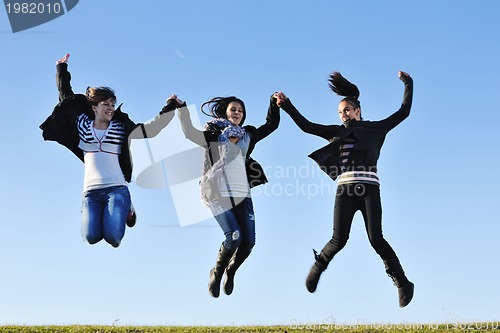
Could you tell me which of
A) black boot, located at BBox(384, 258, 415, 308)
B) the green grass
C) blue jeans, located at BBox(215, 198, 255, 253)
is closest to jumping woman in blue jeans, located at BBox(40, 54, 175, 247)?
blue jeans, located at BBox(215, 198, 255, 253)

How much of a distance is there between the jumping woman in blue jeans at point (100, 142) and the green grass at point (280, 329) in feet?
10.9

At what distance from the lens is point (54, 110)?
10445 mm

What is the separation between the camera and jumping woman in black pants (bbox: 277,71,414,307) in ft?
32.0

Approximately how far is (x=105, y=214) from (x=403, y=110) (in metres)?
5.27

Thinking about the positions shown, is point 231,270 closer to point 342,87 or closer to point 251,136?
point 251,136

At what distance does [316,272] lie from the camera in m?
10.1

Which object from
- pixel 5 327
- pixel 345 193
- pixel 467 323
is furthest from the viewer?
pixel 5 327

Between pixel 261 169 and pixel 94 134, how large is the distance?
2.87 m

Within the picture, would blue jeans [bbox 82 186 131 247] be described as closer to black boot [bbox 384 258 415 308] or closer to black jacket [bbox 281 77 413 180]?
black jacket [bbox 281 77 413 180]

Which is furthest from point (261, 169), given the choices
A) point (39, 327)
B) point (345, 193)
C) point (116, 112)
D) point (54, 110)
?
point (39, 327)

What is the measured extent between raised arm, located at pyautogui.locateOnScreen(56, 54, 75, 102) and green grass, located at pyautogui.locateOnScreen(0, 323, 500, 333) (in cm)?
500

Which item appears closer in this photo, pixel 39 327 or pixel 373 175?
pixel 373 175

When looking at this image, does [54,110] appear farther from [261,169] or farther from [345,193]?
[345,193]

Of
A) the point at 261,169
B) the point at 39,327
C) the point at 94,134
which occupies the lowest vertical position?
the point at 39,327
